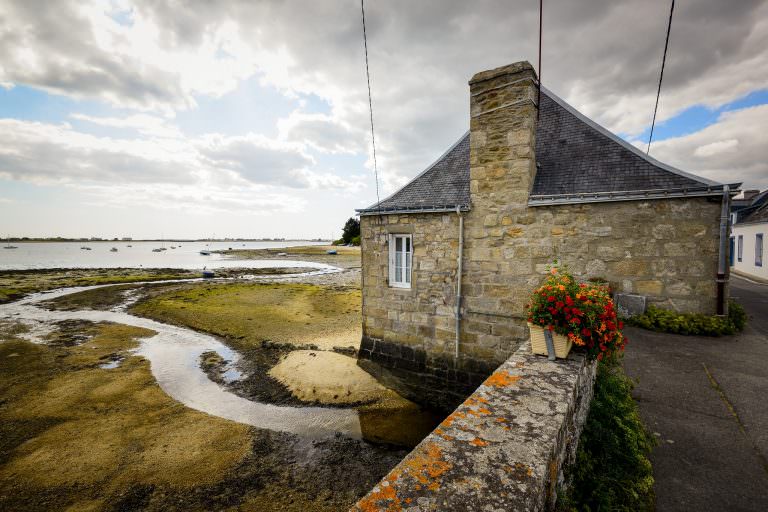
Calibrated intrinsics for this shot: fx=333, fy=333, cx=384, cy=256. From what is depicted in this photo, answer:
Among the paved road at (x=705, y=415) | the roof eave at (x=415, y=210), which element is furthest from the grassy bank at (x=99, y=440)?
the paved road at (x=705, y=415)

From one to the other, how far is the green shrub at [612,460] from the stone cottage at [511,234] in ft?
11.0

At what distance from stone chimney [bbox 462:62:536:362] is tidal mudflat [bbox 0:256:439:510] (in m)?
2.84

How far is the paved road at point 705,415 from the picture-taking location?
2.59 meters

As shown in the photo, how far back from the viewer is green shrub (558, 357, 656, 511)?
259 centimetres

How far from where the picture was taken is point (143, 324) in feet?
54.1

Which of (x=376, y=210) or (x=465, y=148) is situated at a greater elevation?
(x=465, y=148)

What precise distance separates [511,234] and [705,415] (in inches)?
167

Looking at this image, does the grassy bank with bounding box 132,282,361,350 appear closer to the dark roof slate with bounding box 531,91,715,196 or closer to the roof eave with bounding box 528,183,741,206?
the roof eave with bounding box 528,183,741,206

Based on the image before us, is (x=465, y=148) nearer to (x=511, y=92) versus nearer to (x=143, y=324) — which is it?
(x=511, y=92)

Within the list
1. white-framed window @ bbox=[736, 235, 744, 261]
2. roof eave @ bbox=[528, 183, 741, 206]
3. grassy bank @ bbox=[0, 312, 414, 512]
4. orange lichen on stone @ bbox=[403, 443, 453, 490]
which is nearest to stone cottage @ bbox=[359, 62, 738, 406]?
roof eave @ bbox=[528, 183, 741, 206]

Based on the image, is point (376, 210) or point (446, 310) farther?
point (376, 210)

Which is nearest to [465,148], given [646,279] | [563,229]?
[563,229]

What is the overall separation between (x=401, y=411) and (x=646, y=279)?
19.7 ft

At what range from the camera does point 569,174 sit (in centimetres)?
712
